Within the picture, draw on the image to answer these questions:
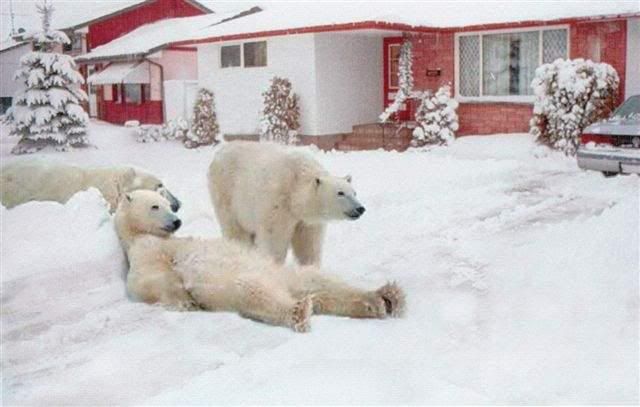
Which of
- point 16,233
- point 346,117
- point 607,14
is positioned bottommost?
point 16,233

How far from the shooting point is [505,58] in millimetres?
4828

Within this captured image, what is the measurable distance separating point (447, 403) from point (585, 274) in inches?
46.7

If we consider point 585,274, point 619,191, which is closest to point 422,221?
point 585,274

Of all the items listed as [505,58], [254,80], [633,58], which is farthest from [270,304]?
[505,58]

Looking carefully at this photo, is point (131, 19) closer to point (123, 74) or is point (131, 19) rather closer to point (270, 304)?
point (123, 74)

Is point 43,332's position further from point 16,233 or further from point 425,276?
point 425,276

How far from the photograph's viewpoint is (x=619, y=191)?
3.72 m

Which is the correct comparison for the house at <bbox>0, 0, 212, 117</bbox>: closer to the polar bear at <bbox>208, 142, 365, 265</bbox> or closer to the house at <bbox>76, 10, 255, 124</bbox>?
the house at <bbox>76, 10, 255, 124</bbox>

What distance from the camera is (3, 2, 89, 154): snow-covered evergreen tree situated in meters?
2.57

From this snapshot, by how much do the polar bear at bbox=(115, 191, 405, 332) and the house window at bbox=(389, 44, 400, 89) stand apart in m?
1.25

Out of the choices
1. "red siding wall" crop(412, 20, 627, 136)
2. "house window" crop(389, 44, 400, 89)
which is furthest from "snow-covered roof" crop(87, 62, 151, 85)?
"red siding wall" crop(412, 20, 627, 136)

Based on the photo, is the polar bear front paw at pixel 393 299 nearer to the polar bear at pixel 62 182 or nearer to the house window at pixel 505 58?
the polar bear at pixel 62 182

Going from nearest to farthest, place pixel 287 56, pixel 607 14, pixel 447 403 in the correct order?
pixel 447 403, pixel 287 56, pixel 607 14

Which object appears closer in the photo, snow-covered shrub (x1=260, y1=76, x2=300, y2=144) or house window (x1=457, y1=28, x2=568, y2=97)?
snow-covered shrub (x1=260, y1=76, x2=300, y2=144)
